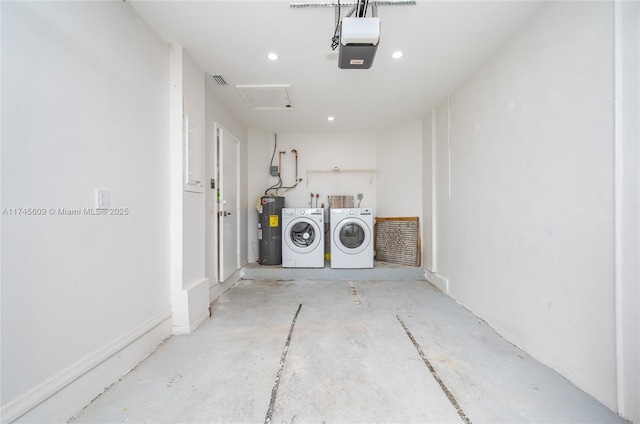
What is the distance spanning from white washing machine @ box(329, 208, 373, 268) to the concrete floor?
1.29 m

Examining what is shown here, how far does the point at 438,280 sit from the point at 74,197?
3.35m

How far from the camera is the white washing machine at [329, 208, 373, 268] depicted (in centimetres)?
357

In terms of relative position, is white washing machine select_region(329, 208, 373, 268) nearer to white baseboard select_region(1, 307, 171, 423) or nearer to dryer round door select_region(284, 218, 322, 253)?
dryer round door select_region(284, 218, 322, 253)

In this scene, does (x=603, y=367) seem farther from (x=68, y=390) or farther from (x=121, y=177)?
(x=121, y=177)

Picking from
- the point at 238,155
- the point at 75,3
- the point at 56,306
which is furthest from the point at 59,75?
the point at 238,155

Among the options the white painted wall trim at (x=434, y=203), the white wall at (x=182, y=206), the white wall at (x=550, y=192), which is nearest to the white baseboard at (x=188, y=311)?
the white wall at (x=182, y=206)

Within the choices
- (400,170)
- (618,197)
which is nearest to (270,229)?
(400,170)

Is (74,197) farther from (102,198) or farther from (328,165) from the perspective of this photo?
(328,165)

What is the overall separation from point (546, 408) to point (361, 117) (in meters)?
3.25

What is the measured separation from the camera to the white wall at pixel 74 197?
990 mm

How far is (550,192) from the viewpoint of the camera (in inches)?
58.4

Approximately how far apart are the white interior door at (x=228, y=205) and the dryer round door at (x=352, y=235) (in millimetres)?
1405

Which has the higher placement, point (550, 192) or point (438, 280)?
point (550, 192)

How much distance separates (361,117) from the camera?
348 centimetres
